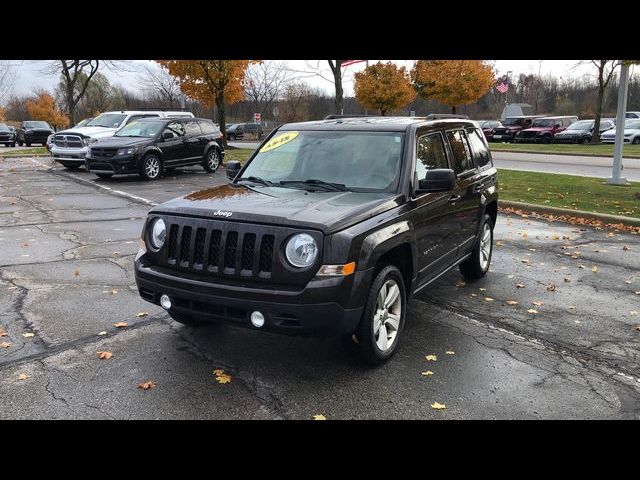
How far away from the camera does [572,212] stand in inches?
423

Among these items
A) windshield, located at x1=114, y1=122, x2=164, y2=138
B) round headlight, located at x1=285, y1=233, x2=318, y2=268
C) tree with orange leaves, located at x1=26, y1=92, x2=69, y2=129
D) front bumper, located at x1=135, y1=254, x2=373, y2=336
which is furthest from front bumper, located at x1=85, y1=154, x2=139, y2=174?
tree with orange leaves, located at x1=26, y1=92, x2=69, y2=129

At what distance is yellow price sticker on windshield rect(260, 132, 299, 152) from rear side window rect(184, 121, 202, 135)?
40.1ft

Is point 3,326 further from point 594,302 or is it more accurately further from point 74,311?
point 594,302

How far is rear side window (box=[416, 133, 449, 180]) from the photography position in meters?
5.01

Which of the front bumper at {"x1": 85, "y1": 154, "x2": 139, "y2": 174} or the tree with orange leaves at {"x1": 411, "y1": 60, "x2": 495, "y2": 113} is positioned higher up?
the tree with orange leaves at {"x1": 411, "y1": 60, "x2": 495, "y2": 113}

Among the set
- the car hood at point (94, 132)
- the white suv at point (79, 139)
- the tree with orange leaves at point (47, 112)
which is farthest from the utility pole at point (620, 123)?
the tree with orange leaves at point (47, 112)

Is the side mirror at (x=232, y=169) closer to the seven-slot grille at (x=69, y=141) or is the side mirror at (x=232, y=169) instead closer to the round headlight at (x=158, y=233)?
the round headlight at (x=158, y=233)

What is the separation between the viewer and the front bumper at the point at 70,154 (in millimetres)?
18322

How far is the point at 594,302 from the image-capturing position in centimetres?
594

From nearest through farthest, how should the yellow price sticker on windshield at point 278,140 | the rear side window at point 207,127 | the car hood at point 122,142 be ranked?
1. the yellow price sticker on windshield at point 278,140
2. the car hood at point 122,142
3. the rear side window at point 207,127

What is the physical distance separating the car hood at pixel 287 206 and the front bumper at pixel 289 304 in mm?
404

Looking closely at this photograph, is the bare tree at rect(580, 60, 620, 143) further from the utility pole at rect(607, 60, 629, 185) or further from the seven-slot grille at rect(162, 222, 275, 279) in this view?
the seven-slot grille at rect(162, 222, 275, 279)

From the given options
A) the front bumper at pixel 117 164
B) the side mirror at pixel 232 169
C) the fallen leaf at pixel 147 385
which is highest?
the front bumper at pixel 117 164
